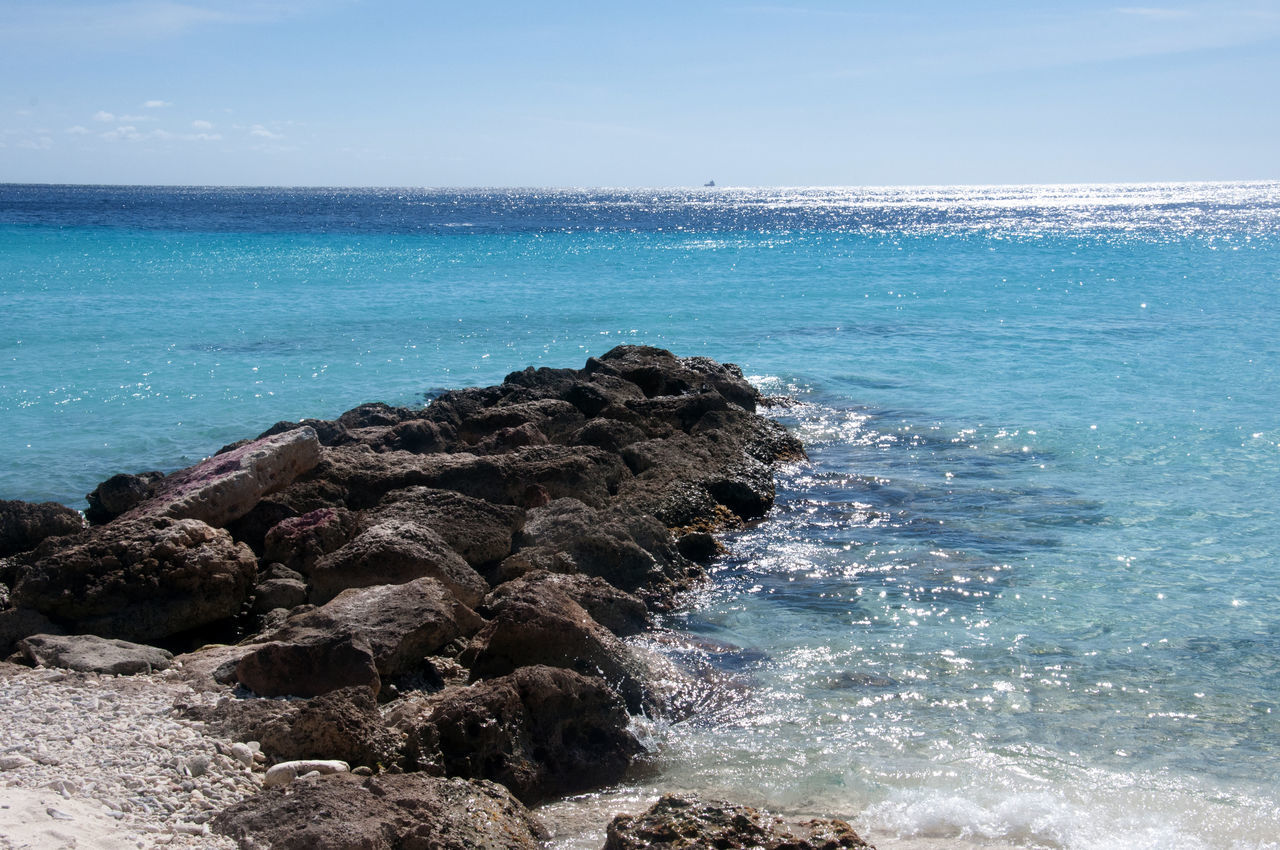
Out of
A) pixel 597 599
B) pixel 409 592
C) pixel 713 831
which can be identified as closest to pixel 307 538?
pixel 409 592

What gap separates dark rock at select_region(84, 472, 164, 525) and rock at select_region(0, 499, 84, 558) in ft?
2.22

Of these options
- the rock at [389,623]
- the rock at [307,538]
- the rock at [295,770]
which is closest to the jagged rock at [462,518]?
the rock at [307,538]

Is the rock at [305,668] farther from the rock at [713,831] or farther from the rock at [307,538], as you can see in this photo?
the rock at [307,538]

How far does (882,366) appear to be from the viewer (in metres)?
19.9

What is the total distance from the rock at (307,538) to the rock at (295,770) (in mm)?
3307

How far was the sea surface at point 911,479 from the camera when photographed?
19.5ft

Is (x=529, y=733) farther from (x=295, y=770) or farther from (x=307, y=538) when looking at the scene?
(x=307, y=538)

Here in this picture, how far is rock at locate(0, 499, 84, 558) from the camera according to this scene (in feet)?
28.7

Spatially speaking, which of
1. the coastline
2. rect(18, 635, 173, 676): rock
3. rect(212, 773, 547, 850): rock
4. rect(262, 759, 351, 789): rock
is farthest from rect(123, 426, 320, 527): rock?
rect(212, 773, 547, 850): rock

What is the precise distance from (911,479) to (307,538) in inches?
276

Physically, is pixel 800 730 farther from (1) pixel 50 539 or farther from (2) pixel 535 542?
(1) pixel 50 539

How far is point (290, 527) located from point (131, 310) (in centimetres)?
2149

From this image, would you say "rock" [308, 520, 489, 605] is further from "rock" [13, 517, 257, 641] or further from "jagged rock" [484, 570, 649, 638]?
"rock" [13, 517, 257, 641]

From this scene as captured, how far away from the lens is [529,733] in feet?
19.1
